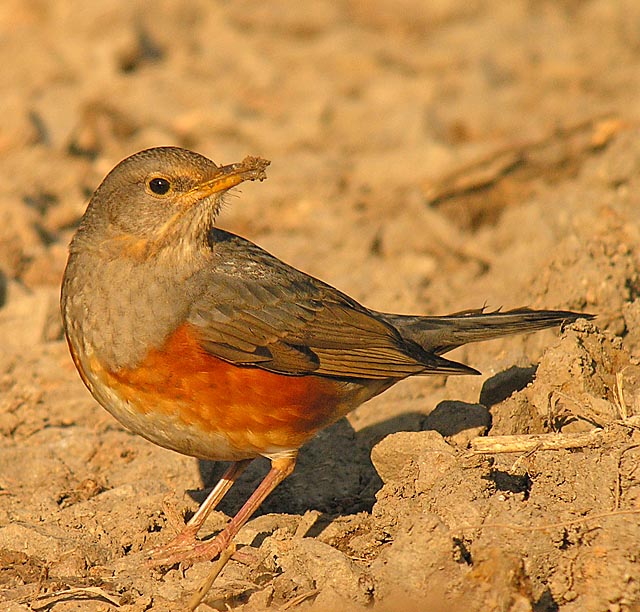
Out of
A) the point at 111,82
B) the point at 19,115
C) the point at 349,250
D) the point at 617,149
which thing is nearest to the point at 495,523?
the point at 349,250

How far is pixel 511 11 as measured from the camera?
540 inches

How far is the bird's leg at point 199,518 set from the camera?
5664mm

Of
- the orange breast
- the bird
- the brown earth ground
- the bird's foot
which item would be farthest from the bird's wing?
the bird's foot

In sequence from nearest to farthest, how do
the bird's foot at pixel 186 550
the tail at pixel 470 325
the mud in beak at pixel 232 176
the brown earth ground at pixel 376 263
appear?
the brown earth ground at pixel 376 263 → the bird's foot at pixel 186 550 → the mud in beak at pixel 232 176 → the tail at pixel 470 325

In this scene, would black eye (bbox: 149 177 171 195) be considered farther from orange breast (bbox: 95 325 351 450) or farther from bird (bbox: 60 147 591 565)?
orange breast (bbox: 95 325 351 450)

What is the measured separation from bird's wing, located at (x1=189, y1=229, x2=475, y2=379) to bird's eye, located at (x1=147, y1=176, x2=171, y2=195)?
0.40 meters

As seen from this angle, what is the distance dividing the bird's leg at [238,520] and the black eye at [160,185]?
160 centimetres

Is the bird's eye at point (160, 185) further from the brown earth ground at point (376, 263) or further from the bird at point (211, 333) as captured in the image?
the brown earth ground at point (376, 263)

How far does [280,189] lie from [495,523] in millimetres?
5748

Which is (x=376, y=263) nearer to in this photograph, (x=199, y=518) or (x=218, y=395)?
(x=199, y=518)

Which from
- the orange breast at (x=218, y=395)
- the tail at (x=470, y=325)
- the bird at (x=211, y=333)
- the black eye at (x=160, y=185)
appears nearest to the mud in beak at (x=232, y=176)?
the bird at (x=211, y=333)

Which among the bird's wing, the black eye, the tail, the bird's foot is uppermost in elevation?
the black eye

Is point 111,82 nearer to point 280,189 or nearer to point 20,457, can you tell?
point 280,189

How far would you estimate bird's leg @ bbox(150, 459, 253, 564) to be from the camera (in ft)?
18.6
